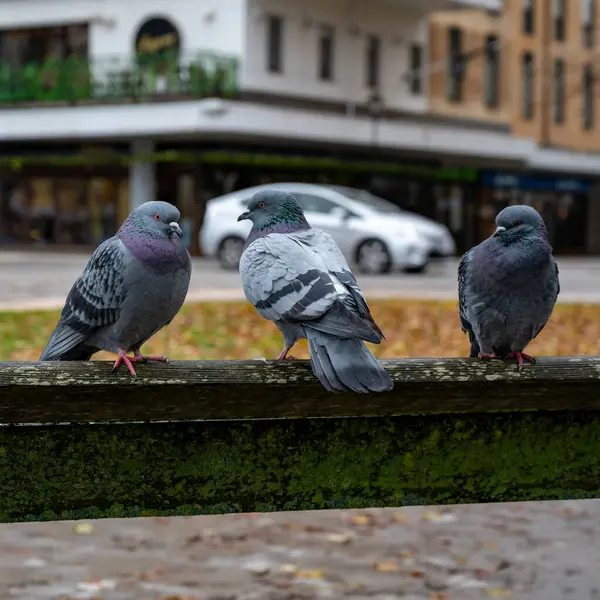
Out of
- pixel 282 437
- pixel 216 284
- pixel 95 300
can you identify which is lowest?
pixel 216 284

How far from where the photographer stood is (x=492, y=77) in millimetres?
42562

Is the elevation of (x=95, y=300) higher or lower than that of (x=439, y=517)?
higher

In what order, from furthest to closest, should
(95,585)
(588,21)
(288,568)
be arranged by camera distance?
(588,21), (288,568), (95,585)

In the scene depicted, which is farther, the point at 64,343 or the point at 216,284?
the point at 216,284

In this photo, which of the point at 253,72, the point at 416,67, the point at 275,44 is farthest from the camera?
the point at 416,67

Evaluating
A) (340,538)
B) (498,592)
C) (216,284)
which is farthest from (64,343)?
(216,284)

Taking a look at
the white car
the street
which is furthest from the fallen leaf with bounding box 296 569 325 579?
the white car

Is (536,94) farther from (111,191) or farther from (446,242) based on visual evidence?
(446,242)

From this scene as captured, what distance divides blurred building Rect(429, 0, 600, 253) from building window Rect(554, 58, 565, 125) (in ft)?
0.11

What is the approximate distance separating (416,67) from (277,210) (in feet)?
123

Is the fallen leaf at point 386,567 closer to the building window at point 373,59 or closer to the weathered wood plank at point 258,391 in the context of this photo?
the weathered wood plank at point 258,391

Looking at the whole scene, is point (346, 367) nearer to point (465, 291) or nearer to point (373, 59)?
point (465, 291)

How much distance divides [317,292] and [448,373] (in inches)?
14.5

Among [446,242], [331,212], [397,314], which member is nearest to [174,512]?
[397,314]
